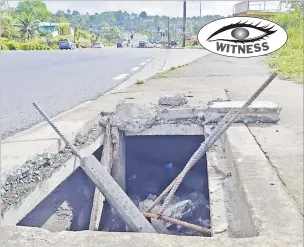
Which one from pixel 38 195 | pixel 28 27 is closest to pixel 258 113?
pixel 38 195

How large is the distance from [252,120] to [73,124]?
174 cm

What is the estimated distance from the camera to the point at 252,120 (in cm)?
391

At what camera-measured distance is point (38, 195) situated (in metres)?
2.66

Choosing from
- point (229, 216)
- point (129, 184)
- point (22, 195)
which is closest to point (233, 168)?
point (229, 216)

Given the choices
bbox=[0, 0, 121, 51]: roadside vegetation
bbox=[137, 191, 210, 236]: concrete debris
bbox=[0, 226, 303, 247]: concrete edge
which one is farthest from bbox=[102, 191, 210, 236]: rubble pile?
bbox=[0, 0, 121, 51]: roadside vegetation

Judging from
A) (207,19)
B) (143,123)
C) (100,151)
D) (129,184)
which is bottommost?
(129,184)

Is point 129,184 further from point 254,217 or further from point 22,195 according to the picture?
point 254,217

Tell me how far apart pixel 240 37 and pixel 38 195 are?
1871 millimetres

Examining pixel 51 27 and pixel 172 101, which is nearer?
pixel 172 101

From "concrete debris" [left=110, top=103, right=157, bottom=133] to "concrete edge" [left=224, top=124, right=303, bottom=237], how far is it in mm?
1096

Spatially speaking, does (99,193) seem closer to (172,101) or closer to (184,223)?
(184,223)

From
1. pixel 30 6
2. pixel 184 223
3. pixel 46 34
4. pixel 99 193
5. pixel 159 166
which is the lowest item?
pixel 46 34

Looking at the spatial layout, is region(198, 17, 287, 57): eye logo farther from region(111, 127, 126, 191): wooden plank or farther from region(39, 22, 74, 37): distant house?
region(39, 22, 74, 37): distant house

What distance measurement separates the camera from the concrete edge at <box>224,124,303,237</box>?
174cm
